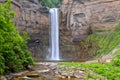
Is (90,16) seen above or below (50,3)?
below

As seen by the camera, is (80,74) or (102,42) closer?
(80,74)

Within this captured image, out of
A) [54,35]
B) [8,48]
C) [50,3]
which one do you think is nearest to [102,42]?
[54,35]

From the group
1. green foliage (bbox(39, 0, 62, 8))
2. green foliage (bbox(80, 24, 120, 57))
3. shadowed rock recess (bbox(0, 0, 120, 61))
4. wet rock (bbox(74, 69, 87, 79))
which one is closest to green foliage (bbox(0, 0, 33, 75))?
wet rock (bbox(74, 69, 87, 79))

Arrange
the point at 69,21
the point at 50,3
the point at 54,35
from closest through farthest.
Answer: the point at 54,35, the point at 69,21, the point at 50,3

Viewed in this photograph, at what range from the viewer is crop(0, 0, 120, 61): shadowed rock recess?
59.8 meters

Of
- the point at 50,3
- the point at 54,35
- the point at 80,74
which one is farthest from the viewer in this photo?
the point at 50,3

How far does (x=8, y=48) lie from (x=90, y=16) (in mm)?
37566

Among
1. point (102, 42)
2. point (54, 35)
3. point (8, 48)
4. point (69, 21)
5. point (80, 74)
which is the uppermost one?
point (69, 21)

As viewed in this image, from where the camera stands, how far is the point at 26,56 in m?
31.6

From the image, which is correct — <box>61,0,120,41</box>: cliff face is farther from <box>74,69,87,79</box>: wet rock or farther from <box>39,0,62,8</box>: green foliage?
<box>74,69,87,79</box>: wet rock

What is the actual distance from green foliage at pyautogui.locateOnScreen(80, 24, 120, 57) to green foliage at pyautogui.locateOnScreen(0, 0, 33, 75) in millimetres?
24001

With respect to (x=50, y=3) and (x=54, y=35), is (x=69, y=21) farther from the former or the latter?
(x=50, y=3)

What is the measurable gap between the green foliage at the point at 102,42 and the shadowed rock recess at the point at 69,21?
181cm

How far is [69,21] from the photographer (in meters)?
62.8
